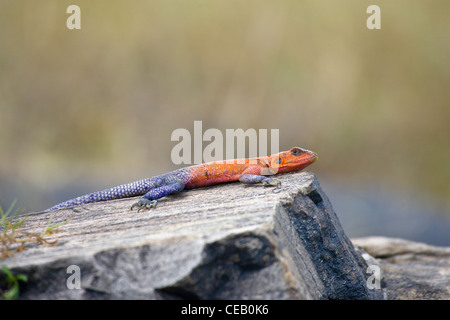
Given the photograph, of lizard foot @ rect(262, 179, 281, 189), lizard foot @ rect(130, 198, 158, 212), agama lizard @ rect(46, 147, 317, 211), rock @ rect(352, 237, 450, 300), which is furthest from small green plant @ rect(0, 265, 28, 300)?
rock @ rect(352, 237, 450, 300)

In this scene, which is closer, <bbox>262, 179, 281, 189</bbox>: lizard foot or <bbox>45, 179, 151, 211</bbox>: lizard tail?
<bbox>262, 179, 281, 189</bbox>: lizard foot

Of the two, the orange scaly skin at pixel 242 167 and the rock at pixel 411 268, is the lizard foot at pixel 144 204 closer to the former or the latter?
the orange scaly skin at pixel 242 167

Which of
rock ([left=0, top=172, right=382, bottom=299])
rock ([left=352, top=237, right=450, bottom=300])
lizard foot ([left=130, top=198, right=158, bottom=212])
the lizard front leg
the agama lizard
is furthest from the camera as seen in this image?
rock ([left=352, top=237, right=450, bottom=300])

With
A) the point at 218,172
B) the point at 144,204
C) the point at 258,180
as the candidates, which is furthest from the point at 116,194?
the point at 258,180

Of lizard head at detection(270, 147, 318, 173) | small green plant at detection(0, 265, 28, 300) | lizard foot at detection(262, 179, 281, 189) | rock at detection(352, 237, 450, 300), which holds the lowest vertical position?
rock at detection(352, 237, 450, 300)

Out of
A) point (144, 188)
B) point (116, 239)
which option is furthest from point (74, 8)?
point (116, 239)

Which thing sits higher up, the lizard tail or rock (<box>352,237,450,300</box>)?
the lizard tail

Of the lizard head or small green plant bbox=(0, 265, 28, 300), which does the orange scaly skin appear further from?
small green plant bbox=(0, 265, 28, 300)
